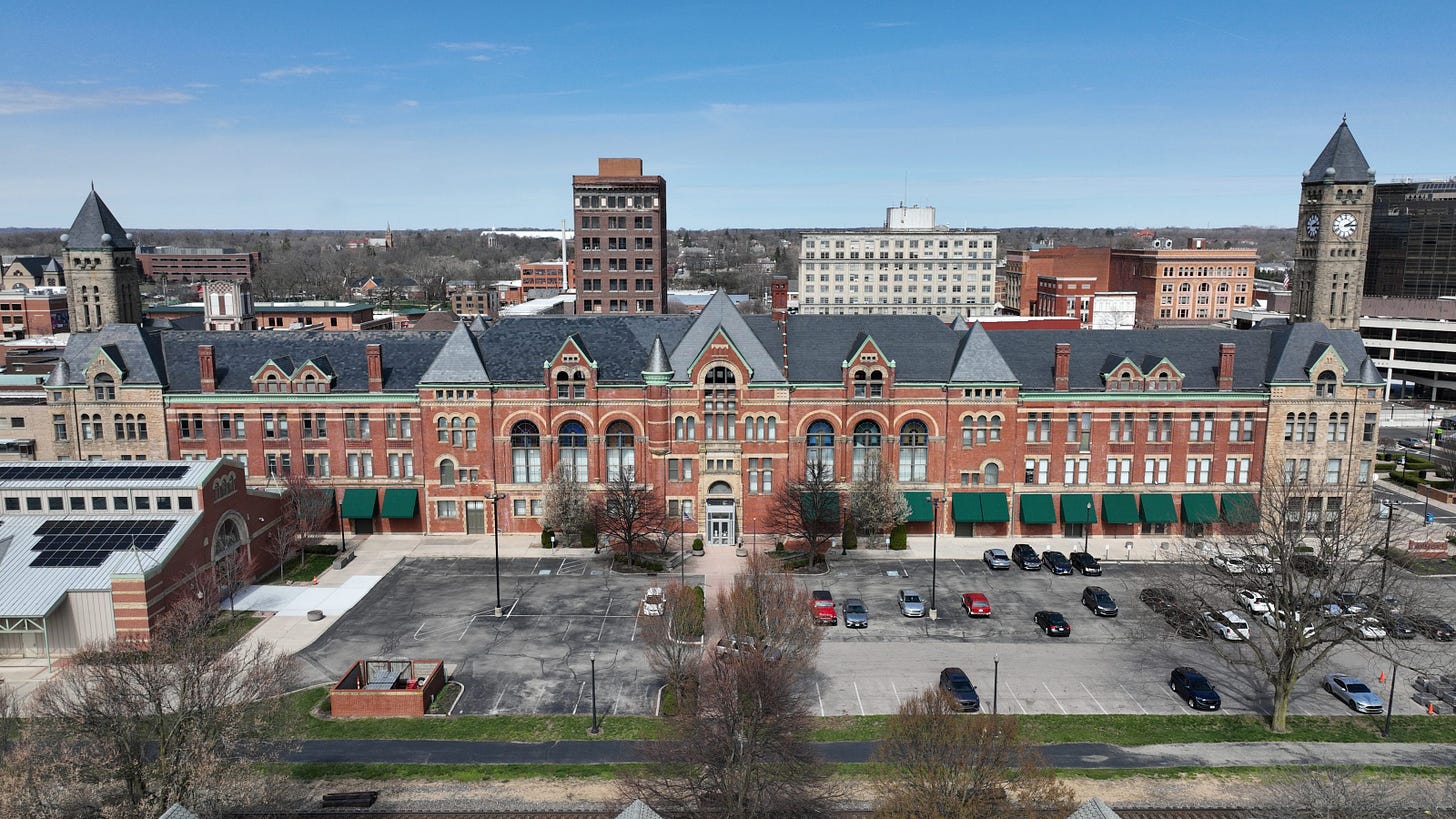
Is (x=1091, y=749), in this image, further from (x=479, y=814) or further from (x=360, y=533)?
(x=360, y=533)

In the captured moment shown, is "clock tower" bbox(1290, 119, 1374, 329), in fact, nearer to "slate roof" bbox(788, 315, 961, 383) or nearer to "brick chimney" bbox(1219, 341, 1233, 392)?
"brick chimney" bbox(1219, 341, 1233, 392)

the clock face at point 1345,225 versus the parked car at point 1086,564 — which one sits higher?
the clock face at point 1345,225

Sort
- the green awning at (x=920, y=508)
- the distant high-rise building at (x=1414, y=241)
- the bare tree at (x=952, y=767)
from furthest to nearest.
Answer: the distant high-rise building at (x=1414, y=241)
the green awning at (x=920, y=508)
the bare tree at (x=952, y=767)

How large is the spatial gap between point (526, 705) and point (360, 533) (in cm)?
3581

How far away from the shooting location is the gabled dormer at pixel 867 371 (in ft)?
250

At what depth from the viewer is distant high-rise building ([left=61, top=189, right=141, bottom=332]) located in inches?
3270

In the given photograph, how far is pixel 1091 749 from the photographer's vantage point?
Answer: 45062mm

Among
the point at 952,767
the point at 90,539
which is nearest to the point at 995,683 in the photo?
the point at 952,767

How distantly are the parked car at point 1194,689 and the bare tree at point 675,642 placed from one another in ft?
82.8

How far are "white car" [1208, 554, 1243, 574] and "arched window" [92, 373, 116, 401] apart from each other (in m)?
80.2

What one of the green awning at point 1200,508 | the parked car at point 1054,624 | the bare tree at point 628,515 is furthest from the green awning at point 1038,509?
the bare tree at point 628,515

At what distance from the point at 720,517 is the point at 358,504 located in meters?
28.9

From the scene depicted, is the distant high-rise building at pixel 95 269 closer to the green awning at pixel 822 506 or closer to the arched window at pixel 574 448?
the arched window at pixel 574 448

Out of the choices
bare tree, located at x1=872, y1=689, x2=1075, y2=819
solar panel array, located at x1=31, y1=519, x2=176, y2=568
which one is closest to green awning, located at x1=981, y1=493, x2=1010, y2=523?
bare tree, located at x1=872, y1=689, x2=1075, y2=819
